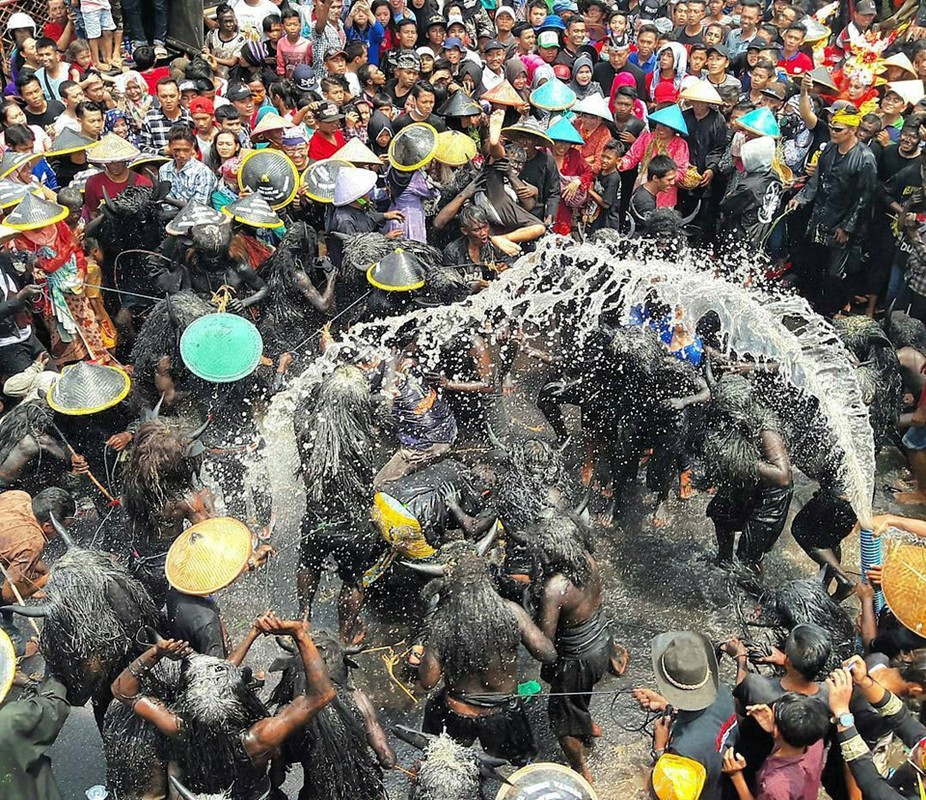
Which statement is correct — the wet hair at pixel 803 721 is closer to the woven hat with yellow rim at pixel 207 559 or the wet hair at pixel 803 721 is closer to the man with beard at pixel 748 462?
the man with beard at pixel 748 462

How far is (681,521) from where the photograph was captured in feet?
23.7

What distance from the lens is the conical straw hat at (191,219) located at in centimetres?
771

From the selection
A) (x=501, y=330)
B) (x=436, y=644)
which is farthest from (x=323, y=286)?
(x=436, y=644)

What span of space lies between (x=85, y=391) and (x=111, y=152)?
121 inches

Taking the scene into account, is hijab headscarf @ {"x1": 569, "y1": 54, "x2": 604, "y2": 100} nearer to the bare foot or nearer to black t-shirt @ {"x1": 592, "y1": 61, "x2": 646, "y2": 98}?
black t-shirt @ {"x1": 592, "y1": 61, "x2": 646, "y2": 98}

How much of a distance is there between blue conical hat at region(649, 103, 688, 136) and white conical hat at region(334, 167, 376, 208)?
10.1 feet

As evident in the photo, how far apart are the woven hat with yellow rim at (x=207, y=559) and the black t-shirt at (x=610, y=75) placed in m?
8.78

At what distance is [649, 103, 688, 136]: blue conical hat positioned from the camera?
30.6 ft

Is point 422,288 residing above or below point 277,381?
above

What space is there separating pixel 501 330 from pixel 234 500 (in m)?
2.40

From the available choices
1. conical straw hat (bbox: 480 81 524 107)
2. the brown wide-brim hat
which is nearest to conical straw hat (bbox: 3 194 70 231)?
conical straw hat (bbox: 480 81 524 107)

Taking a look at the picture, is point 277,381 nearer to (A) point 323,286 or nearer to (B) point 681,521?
(A) point 323,286

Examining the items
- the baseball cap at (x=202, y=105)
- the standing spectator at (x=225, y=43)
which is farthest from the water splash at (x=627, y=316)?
the standing spectator at (x=225, y=43)

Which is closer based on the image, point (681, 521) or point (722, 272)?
point (681, 521)
